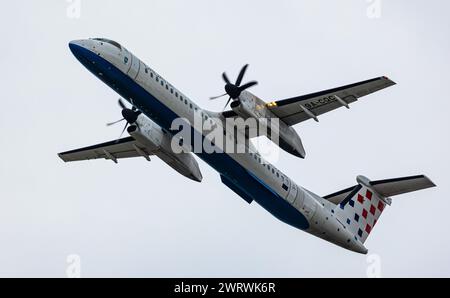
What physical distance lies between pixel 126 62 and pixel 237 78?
4.51m

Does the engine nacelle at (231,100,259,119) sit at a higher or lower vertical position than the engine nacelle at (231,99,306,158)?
higher

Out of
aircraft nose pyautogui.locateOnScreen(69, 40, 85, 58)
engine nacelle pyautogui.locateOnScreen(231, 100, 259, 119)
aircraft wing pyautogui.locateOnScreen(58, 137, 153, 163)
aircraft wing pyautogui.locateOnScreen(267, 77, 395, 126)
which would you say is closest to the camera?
aircraft nose pyautogui.locateOnScreen(69, 40, 85, 58)

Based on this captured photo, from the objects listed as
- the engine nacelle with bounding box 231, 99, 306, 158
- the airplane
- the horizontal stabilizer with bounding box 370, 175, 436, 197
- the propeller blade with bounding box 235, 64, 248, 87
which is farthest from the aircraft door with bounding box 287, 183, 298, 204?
the propeller blade with bounding box 235, 64, 248, 87

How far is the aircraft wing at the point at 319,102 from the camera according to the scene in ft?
110

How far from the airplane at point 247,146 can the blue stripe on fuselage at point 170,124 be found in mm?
38

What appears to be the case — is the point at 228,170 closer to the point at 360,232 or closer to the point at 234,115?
the point at 234,115

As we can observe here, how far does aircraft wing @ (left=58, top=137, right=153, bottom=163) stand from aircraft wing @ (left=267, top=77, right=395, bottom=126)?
6.82 m

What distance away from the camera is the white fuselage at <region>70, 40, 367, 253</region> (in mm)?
32781

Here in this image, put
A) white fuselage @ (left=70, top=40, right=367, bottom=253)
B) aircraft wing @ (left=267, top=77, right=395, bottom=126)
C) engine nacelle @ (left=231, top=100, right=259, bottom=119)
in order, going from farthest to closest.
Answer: engine nacelle @ (left=231, top=100, right=259, bottom=119), aircraft wing @ (left=267, top=77, right=395, bottom=126), white fuselage @ (left=70, top=40, right=367, bottom=253)

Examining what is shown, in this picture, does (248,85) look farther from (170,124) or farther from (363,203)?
(363,203)

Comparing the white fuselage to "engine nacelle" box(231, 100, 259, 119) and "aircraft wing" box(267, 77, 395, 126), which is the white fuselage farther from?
"aircraft wing" box(267, 77, 395, 126)

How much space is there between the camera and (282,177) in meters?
36.6
